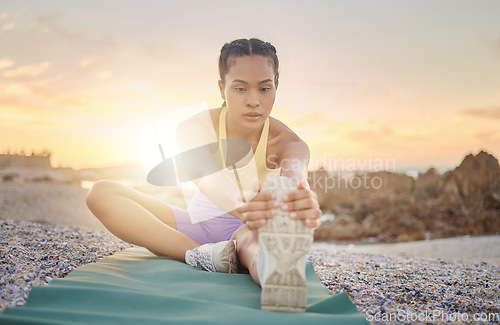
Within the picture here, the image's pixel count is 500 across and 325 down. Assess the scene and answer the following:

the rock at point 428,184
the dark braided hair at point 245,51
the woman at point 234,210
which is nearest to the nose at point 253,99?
the woman at point 234,210

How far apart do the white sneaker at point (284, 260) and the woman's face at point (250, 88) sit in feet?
3.46

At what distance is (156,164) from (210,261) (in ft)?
6.33

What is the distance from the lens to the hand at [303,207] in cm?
207

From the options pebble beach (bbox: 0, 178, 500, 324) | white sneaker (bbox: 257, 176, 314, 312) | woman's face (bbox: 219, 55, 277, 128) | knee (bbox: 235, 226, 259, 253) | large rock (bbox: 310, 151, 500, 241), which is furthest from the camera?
large rock (bbox: 310, 151, 500, 241)

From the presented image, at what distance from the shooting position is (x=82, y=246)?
3.74 m

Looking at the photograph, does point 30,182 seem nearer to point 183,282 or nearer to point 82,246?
point 82,246

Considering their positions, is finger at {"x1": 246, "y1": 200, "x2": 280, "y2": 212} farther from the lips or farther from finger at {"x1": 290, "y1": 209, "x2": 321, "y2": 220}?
the lips

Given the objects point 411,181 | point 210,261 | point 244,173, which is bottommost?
point 210,261

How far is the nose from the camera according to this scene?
2.95 metres

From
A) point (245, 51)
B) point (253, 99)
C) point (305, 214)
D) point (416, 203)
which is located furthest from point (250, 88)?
point (416, 203)

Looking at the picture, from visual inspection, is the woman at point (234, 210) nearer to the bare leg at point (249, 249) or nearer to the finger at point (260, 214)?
the bare leg at point (249, 249)

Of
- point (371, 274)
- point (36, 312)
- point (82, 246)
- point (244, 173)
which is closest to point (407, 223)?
point (371, 274)

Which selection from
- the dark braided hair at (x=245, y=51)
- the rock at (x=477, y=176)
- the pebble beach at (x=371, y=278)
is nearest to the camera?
the pebble beach at (x=371, y=278)

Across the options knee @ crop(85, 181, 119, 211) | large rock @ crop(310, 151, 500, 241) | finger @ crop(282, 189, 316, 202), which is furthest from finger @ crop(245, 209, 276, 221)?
large rock @ crop(310, 151, 500, 241)
